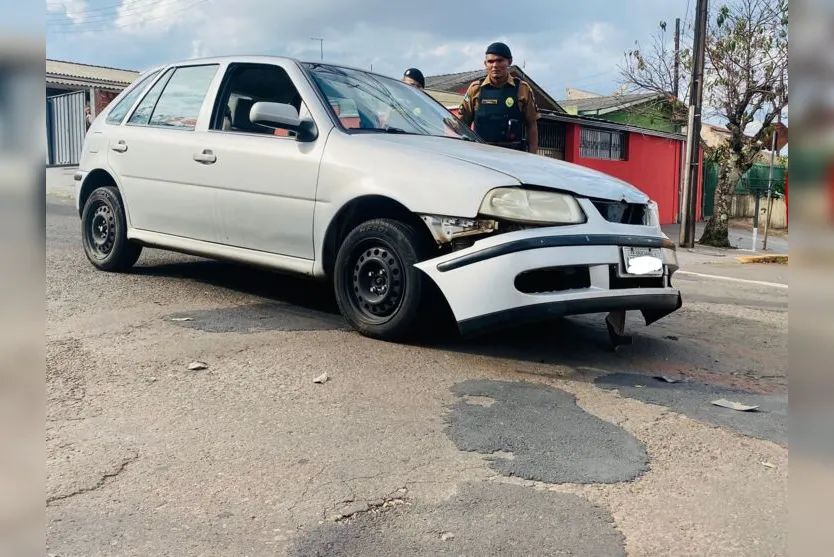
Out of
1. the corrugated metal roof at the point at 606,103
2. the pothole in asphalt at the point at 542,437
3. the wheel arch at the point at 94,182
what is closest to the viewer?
A: the pothole in asphalt at the point at 542,437

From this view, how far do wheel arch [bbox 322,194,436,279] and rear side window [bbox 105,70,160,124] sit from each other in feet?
8.49

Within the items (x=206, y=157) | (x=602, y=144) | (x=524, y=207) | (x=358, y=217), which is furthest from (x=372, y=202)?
(x=602, y=144)

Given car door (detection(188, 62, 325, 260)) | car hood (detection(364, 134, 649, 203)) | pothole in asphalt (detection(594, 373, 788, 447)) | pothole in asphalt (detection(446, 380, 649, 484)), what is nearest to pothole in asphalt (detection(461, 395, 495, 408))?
pothole in asphalt (detection(446, 380, 649, 484))

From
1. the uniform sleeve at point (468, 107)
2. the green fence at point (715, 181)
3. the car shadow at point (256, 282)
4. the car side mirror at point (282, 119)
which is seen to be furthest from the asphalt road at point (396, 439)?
the green fence at point (715, 181)

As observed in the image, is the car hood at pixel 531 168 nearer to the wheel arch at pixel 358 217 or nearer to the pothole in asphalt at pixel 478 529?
the wheel arch at pixel 358 217

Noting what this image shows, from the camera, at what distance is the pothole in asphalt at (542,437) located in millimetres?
2814

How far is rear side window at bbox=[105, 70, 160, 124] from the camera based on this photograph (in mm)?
6098

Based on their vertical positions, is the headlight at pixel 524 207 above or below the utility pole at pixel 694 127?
below

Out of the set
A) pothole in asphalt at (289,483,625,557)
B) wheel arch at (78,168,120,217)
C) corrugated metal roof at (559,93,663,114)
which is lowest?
pothole in asphalt at (289,483,625,557)

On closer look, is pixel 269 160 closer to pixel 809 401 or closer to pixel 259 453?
pixel 259 453

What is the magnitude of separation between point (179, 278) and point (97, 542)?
4336mm

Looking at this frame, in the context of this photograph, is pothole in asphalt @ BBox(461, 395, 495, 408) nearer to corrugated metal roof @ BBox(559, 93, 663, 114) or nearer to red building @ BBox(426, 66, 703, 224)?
red building @ BBox(426, 66, 703, 224)

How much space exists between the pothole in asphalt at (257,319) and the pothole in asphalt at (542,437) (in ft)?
4.88

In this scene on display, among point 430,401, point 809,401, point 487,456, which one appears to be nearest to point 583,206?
point 430,401
